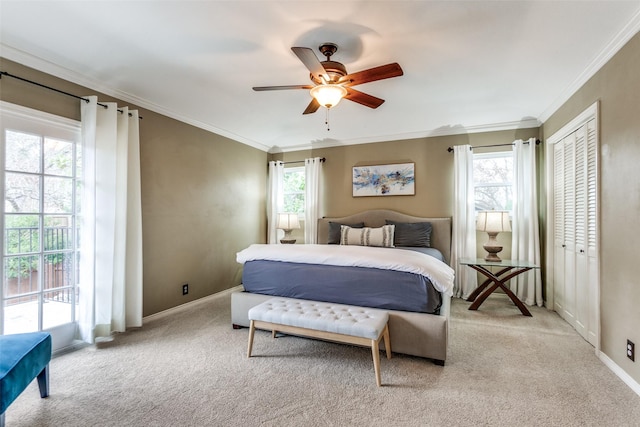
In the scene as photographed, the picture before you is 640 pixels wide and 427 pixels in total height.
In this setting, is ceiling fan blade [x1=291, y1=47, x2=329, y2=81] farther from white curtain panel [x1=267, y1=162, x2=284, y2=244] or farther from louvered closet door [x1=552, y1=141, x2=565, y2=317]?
white curtain panel [x1=267, y1=162, x2=284, y2=244]

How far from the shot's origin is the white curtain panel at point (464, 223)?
445 centimetres

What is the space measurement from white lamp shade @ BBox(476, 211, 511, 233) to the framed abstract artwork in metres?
1.12

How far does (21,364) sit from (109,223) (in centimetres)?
153

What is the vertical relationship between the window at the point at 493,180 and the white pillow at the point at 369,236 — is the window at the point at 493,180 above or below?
above

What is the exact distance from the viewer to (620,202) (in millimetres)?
2285

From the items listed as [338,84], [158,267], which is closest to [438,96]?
[338,84]

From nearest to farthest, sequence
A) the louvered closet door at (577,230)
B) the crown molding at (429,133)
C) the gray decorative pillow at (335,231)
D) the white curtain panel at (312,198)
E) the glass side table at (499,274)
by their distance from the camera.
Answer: the louvered closet door at (577,230) → the glass side table at (499,274) → the crown molding at (429,133) → the gray decorative pillow at (335,231) → the white curtain panel at (312,198)

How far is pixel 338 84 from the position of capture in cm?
247

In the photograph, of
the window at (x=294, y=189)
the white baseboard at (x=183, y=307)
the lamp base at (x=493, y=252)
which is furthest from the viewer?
the window at (x=294, y=189)

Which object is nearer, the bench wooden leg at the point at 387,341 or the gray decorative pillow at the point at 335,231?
the bench wooden leg at the point at 387,341

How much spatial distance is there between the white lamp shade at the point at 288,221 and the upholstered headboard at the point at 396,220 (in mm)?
424

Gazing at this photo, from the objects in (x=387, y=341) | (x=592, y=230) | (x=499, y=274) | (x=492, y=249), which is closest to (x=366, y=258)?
(x=387, y=341)

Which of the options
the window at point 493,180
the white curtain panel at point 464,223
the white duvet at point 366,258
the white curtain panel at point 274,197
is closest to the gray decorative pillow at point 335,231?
the white curtain panel at point 274,197

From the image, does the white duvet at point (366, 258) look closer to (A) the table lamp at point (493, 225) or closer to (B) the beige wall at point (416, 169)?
(A) the table lamp at point (493, 225)
